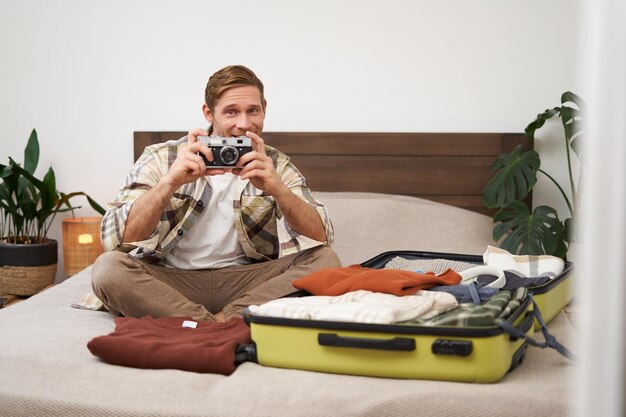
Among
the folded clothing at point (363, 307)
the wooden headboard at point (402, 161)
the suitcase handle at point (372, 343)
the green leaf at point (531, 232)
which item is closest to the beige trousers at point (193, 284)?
the folded clothing at point (363, 307)

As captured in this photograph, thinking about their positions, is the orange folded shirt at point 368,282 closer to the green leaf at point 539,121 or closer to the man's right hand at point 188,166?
the man's right hand at point 188,166

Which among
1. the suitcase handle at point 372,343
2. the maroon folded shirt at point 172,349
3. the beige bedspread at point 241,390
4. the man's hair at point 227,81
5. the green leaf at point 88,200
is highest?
the man's hair at point 227,81

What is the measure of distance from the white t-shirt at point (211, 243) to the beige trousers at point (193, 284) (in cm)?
4

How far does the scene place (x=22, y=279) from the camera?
312cm

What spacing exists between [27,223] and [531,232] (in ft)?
6.42

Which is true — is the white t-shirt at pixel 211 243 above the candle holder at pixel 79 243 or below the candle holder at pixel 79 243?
above

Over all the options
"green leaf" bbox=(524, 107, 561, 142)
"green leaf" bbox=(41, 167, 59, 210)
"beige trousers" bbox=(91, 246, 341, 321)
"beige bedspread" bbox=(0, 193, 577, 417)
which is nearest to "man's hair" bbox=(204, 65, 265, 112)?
"beige trousers" bbox=(91, 246, 341, 321)

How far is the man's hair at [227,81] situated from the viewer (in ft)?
7.04

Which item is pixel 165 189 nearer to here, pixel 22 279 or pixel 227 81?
pixel 227 81

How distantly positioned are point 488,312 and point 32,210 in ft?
7.59

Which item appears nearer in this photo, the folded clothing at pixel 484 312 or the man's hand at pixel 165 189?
the folded clothing at pixel 484 312

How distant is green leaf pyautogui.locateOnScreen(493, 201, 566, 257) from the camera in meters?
2.72

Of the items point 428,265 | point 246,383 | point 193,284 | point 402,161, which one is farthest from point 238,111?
point 402,161

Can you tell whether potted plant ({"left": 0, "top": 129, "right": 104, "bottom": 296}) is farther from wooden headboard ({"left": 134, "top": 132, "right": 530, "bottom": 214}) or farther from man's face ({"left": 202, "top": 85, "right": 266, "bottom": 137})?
man's face ({"left": 202, "top": 85, "right": 266, "bottom": 137})
